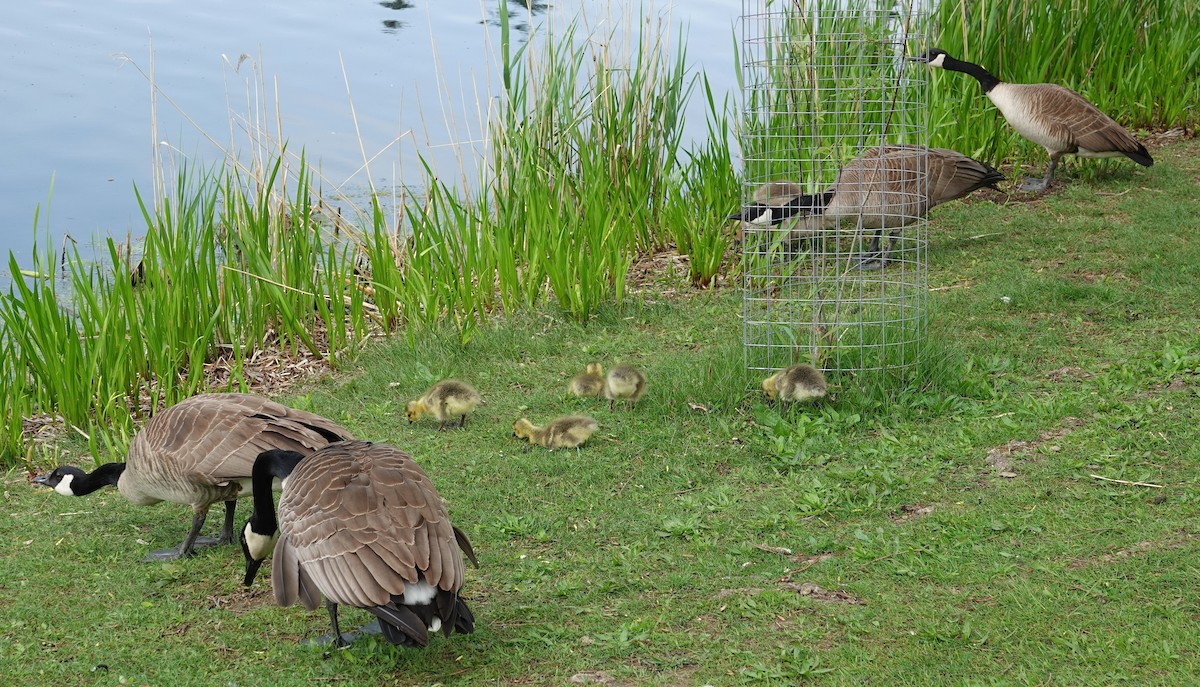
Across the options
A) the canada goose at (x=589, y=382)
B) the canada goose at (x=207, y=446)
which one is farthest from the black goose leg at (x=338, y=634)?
the canada goose at (x=589, y=382)

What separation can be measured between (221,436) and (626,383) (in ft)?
7.79

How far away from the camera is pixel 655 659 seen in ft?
13.4

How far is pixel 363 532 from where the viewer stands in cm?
384

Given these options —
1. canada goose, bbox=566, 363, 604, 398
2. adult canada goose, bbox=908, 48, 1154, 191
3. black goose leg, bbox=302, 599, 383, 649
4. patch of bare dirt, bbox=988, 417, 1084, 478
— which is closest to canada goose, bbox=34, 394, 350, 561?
black goose leg, bbox=302, 599, 383, 649

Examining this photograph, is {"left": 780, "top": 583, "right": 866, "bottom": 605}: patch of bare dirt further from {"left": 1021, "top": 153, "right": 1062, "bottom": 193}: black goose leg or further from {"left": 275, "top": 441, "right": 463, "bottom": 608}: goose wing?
{"left": 1021, "top": 153, "right": 1062, "bottom": 193}: black goose leg

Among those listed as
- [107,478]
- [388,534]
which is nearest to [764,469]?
[388,534]

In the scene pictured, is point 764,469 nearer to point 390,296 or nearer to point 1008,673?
point 1008,673

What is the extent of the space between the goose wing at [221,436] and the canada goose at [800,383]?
246cm

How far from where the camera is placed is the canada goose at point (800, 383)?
239 inches

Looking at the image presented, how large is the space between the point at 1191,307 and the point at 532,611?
535 centimetres

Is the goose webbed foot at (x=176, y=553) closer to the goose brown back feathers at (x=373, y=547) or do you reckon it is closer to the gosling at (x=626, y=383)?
the goose brown back feathers at (x=373, y=547)

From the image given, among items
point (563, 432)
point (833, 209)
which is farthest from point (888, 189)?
point (563, 432)

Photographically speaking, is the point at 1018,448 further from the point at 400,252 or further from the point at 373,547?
the point at 400,252

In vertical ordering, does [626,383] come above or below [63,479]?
above
